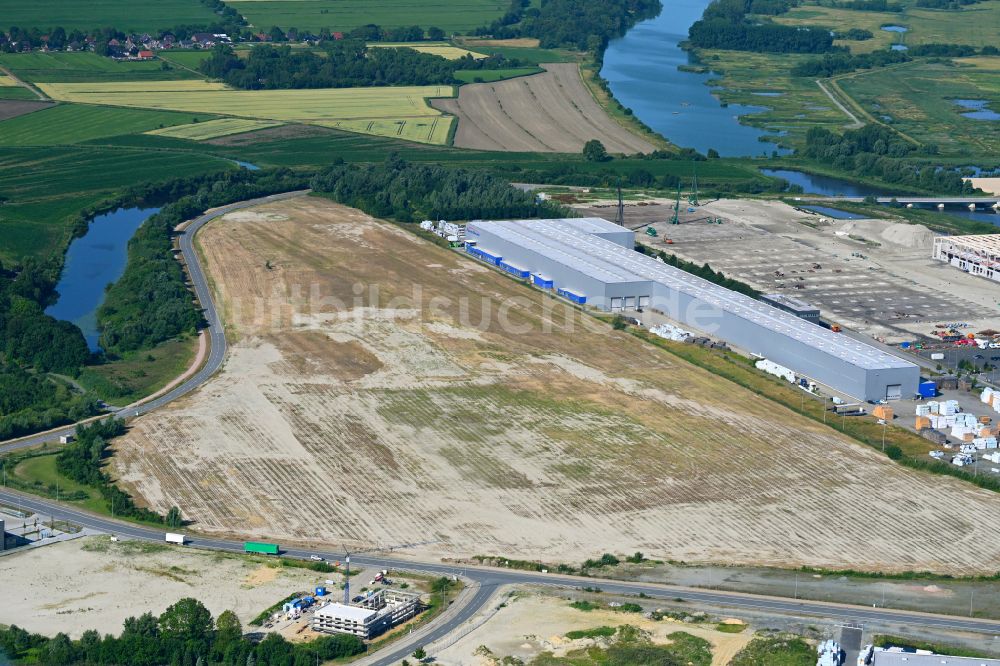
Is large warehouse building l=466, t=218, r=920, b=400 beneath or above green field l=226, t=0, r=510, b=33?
beneath

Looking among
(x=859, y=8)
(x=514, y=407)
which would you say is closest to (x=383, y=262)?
(x=514, y=407)

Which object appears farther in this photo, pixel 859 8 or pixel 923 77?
pixel 859 8

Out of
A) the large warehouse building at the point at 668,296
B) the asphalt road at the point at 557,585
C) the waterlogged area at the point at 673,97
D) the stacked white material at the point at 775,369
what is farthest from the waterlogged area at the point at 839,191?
the asphalt road at the point at 557,585

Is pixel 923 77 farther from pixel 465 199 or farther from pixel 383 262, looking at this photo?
pixel 383 262

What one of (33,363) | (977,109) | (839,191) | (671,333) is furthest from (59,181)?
(977,109)

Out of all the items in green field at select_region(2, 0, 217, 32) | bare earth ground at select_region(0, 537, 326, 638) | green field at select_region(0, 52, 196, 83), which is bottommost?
bare earth ground at select_region(0, 537, 326, 638)

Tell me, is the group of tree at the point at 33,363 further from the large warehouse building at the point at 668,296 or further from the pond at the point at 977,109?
the pond at the point at 977,109

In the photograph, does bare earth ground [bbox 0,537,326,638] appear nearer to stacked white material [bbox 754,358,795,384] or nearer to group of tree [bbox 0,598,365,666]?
group of tree [bbox 0,598,365,666]

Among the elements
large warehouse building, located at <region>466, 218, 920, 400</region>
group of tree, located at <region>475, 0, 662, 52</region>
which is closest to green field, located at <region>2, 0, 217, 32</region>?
group of tree, located at <region>475, 0, 662, 52</region>
